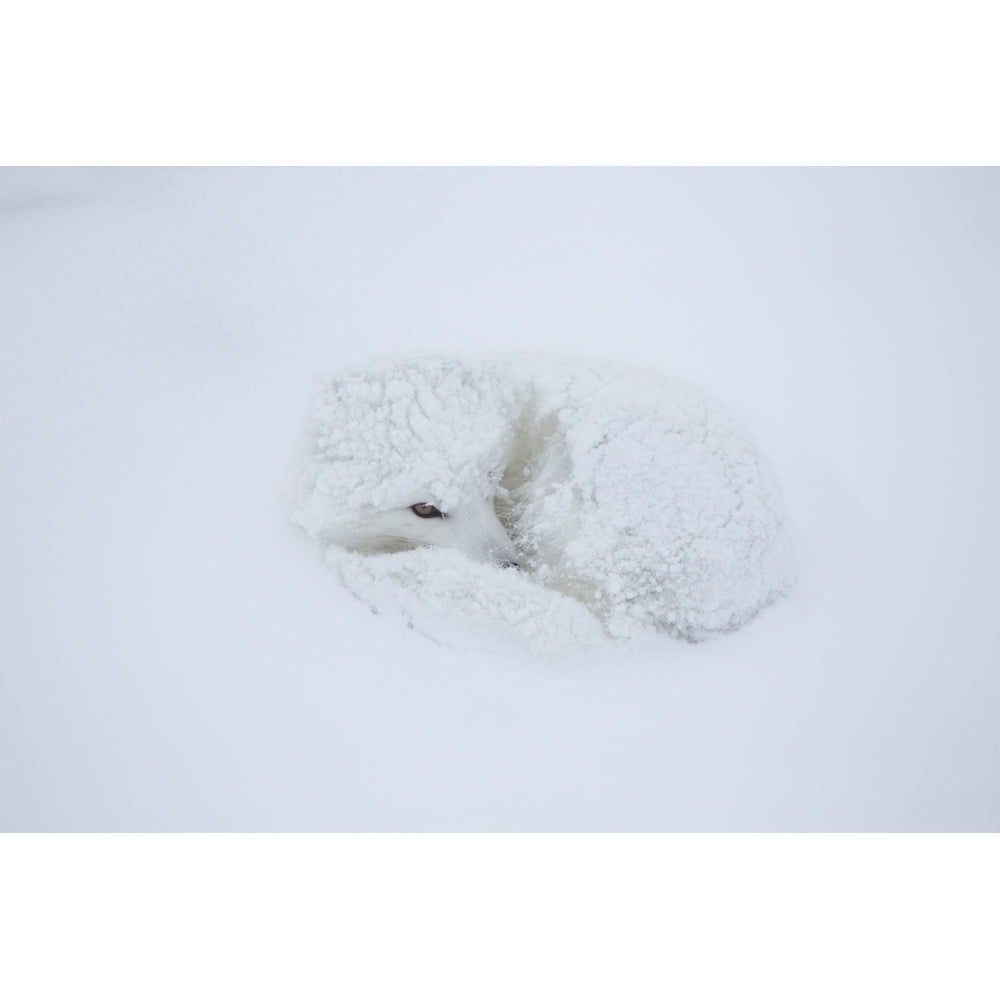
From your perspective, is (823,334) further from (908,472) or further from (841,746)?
(841,746)

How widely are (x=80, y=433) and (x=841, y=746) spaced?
7.20 feet

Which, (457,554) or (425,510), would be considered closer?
(457,554)

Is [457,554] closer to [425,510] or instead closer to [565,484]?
[425,510]

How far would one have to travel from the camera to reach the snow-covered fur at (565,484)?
194cm

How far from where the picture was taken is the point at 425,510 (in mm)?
2217

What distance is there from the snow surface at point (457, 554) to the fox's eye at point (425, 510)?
229mm

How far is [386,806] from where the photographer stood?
154 centimetres

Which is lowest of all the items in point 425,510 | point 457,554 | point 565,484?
point 457,554

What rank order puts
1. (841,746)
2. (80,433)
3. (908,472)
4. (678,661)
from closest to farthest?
(841,746), (678,661), (80,433), (908,472)

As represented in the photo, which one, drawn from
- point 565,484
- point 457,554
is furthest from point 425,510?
point 565,484

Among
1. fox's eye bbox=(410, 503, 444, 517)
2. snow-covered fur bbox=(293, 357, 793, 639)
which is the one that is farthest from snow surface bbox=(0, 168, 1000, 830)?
fox's eye bbox=(410, 503, 444, 517)

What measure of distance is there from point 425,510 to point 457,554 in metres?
0.21

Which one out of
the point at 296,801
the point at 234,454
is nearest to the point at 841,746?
the point at 296,801

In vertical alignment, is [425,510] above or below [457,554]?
above
